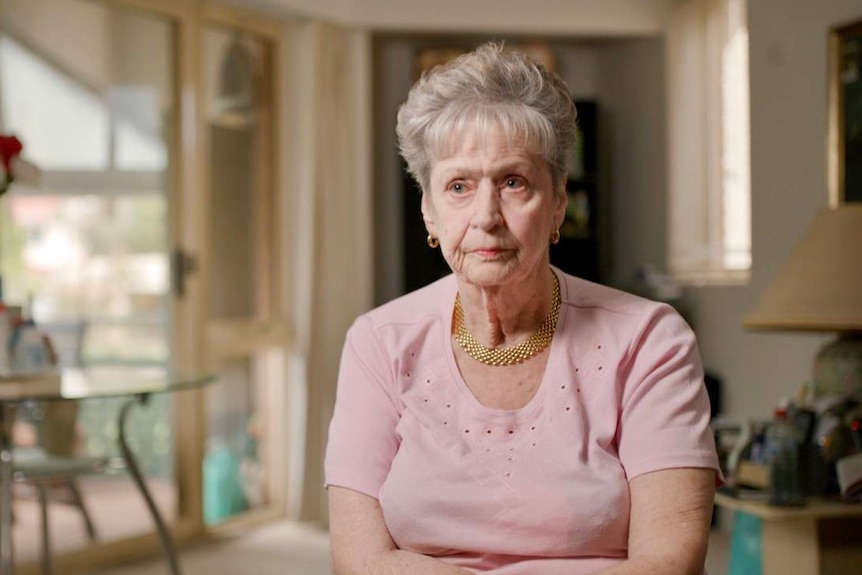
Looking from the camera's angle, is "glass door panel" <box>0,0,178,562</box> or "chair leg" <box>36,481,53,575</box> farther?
"glass door panel" <box>0,0,178,562</box>

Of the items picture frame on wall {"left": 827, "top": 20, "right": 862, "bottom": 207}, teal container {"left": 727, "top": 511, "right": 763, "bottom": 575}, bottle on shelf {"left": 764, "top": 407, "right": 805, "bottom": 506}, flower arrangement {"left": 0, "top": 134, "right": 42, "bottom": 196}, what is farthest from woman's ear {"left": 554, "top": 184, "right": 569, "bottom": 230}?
picture frame on wall {"left": 827, "top": 20, "right": 862, "bottom": 207}

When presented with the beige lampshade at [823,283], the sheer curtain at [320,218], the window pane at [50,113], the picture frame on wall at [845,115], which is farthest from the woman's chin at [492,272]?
the sheer curtain at [320,218]

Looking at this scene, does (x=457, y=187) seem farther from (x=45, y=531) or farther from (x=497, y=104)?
(x=45, y=531)

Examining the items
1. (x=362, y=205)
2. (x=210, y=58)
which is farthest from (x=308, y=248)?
(x=210, y=58)

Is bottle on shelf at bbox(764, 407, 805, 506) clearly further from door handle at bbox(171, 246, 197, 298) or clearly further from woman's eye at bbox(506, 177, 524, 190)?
door handle at bbox(171, 246, 197, 298)

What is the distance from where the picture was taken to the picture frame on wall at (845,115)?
12.9 feet

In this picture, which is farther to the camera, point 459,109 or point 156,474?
point 156,474

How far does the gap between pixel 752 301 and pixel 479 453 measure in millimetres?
3324

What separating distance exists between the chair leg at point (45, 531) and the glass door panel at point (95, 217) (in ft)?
0.46

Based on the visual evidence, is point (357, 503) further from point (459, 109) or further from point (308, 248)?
point (308, 248)

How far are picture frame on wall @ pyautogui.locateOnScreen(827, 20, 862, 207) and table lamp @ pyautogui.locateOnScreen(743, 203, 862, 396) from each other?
3.36ft

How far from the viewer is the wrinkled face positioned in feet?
5.30

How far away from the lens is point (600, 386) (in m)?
Answer: 1.65

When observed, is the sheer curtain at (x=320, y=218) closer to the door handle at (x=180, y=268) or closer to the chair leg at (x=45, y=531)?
the door handle at (x=180, y=268)
